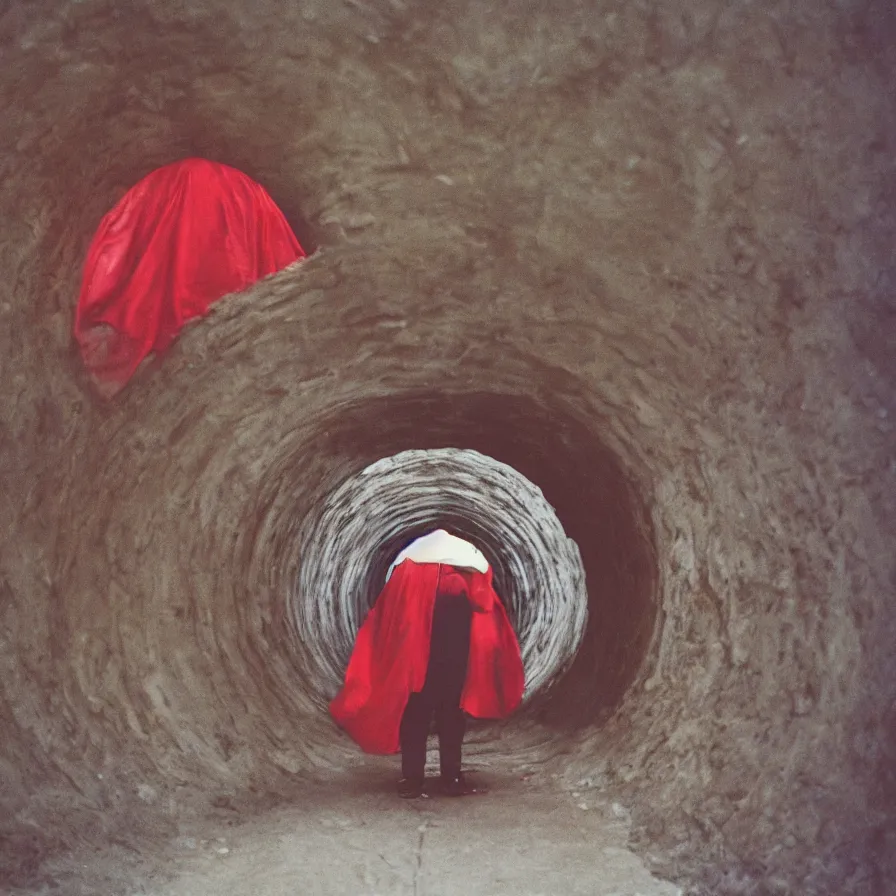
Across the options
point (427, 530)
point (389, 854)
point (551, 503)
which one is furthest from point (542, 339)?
point (427, 530)

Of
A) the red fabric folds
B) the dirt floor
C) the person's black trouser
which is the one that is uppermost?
the red fabric folds

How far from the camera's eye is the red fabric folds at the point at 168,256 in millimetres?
4758

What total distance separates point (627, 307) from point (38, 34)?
2.78 m

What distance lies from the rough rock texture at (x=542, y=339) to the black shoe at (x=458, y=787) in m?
0.65

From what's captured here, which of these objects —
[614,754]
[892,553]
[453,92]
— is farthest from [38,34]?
[614,754]

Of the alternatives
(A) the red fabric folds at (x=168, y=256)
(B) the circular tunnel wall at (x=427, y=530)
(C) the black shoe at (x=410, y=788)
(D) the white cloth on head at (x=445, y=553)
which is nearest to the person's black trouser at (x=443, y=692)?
(C) the black shoe at (x=410, y=788)

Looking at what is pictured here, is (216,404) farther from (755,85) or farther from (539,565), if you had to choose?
(539,565)

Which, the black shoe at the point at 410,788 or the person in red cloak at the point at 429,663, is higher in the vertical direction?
the person in red cloak at the point at 429,663

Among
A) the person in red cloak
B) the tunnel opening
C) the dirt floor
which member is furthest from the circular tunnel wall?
the dirt floor

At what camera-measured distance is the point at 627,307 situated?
4926mm

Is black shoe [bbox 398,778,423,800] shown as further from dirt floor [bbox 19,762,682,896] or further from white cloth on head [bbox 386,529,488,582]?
white cloth on head [bbox 386,529,488,582]

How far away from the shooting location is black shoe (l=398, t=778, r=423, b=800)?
607cm

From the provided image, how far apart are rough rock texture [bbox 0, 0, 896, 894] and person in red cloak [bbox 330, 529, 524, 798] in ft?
2.93

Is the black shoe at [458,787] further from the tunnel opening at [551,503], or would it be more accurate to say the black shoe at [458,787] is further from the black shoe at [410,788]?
the tunnel opening at [551,503]
